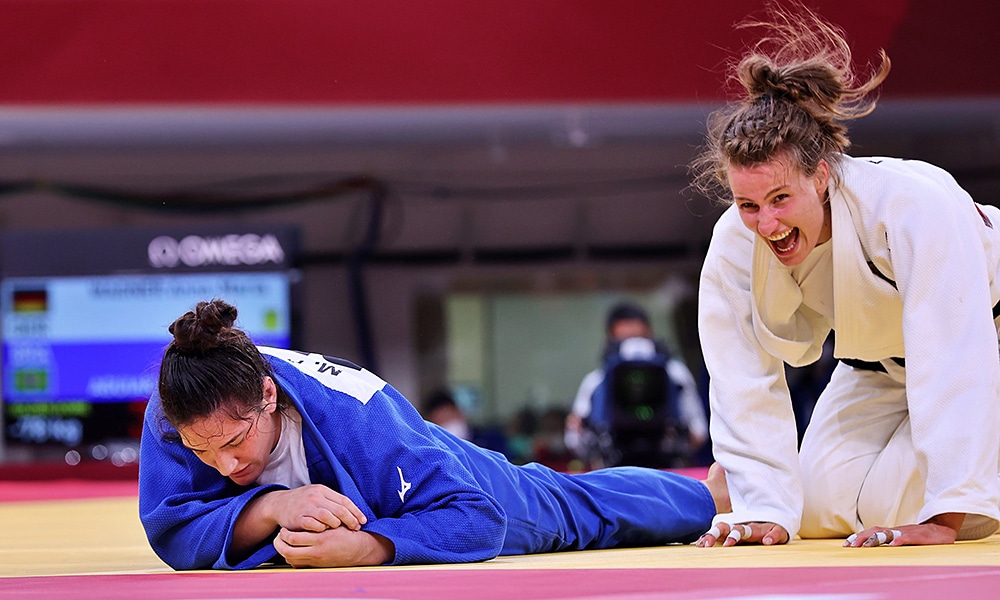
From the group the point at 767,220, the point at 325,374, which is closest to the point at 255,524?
the point at 325,374

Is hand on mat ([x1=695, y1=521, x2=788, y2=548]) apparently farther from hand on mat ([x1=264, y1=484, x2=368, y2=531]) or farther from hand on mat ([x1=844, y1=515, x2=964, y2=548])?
hand on mat ([x1=264, y1=484, x2=368, y2=531])

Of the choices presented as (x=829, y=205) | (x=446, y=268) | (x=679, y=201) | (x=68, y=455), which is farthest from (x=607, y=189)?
(x=829, y=205)

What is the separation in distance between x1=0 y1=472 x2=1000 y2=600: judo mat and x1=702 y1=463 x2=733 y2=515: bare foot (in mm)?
223

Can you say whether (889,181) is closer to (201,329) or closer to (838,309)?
(838,309)

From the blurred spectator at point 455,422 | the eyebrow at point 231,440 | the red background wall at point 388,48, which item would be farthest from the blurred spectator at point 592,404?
the eyebrow at point 231,440

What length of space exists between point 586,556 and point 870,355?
0.73 meters

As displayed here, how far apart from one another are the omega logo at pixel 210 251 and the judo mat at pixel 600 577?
11.2 ft

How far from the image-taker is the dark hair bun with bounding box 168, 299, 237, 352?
157cm

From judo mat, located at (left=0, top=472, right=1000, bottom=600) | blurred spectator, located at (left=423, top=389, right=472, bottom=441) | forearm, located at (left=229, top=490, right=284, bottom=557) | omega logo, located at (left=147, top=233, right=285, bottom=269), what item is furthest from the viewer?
blurred spectator, located at (left=423, top=389, right=472, bottom=441)

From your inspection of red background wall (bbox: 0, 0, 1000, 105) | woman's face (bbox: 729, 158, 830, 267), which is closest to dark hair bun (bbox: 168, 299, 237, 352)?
woman's face (bbox: 729, 158, 830, 267)

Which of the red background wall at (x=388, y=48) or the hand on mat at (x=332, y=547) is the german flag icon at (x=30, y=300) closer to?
the red background wall at (x=388, y=48)

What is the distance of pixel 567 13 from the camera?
3830 mm

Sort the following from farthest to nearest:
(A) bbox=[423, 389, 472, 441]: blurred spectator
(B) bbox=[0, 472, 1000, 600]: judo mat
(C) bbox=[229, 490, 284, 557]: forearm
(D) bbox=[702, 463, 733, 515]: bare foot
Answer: (A) bbox=[423, 389, 472, 441]: blurred spectator, (D) bbox=[702, 463, 733, 515]: bare foot, (C) bbox=[229, 490, 284, 557]: forearm, (B) bbox=[0, 472, 1000, 600]: judo mat

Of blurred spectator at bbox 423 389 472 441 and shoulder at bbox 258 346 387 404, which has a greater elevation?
shoulder at bbox 258 346 387 404
